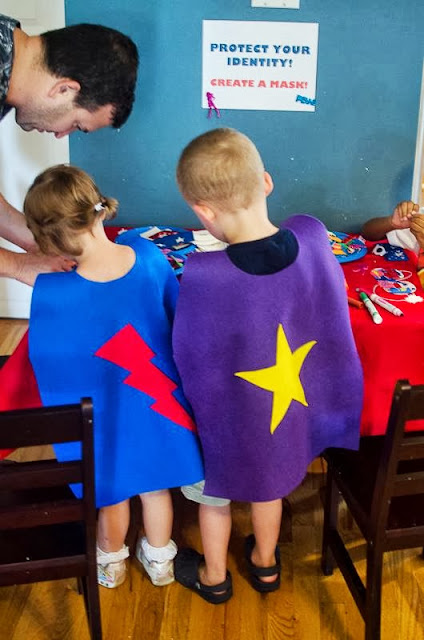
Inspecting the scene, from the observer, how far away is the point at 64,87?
1761 millimetres

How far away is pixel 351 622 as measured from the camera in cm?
175

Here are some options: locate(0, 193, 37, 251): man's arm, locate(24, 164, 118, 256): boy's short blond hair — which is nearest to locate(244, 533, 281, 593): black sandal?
locate(24, 164, 118, 256): boy's short blond hair

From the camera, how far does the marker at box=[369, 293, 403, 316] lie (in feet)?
5.66

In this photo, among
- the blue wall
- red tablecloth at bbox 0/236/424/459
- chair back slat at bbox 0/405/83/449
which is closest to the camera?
chair back slat at bbox 0/405/83/449

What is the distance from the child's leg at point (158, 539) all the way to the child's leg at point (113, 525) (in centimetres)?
5

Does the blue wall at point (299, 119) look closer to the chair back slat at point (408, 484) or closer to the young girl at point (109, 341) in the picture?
the young girl at point (109, 341)

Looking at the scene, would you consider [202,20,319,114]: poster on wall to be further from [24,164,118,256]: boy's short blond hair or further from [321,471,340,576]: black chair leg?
[321,471,340,576]: black chair leg

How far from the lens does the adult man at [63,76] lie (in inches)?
68.0

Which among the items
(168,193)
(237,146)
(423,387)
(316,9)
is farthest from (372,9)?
(423,387)

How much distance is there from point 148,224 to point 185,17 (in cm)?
72

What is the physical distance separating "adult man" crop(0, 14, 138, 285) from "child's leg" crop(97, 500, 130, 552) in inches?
22.6

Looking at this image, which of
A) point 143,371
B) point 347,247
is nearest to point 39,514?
point 143,371

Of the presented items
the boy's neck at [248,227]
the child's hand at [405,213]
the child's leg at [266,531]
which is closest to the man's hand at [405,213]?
the child's hand at [405,213]

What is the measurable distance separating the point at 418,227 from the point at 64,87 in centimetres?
99
